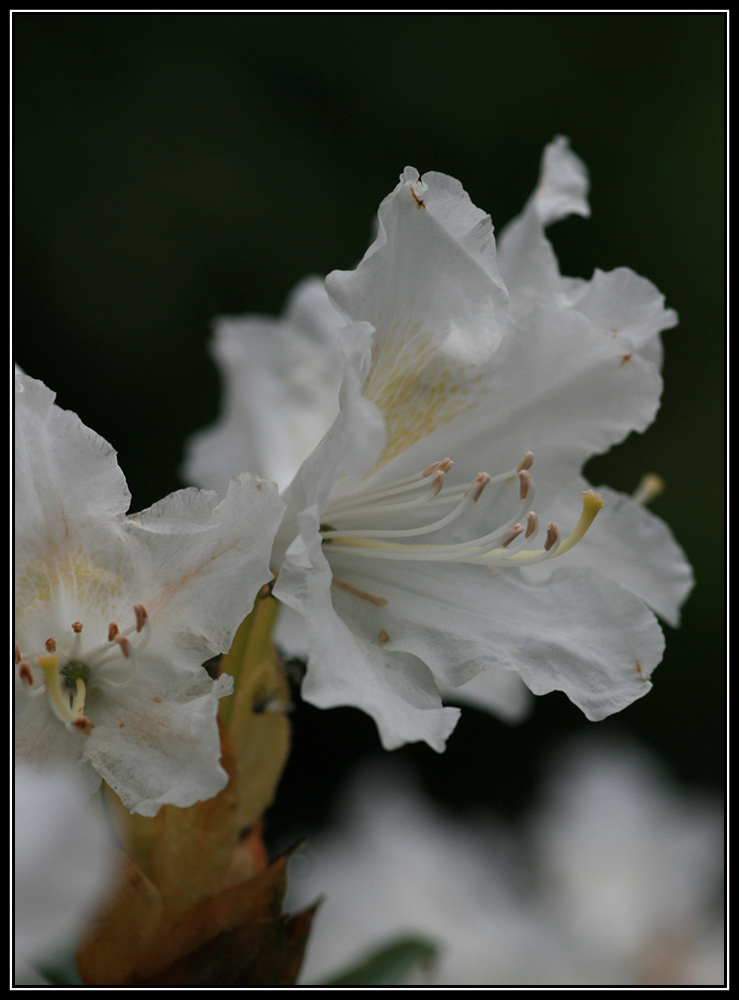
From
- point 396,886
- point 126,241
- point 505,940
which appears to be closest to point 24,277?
point 126,241

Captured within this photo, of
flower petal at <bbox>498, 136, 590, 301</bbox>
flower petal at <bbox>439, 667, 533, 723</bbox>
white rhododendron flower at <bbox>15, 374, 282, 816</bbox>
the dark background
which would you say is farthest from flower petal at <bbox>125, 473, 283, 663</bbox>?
the dark background

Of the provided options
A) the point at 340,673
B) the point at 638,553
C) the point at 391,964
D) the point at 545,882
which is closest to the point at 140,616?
the point at 340,673

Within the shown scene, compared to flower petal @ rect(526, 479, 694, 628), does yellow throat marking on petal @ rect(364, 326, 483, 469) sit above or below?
above

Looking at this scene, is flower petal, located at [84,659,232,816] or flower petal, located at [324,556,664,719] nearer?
flower petal, located at [84,659,232,816]

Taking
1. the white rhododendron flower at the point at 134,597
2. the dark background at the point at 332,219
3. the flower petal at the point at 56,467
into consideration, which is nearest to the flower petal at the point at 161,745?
the white rhododendron flower at the point at 134,597

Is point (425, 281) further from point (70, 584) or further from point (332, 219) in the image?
point (332, 219)

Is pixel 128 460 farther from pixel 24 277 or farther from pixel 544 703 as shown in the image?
pixel 544 703

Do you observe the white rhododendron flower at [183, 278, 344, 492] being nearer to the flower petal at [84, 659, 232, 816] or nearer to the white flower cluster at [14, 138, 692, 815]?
the white flower cluster at [14, 138, 692, 815]

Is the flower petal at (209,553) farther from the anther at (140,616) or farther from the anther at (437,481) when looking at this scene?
the anther at (437,481)

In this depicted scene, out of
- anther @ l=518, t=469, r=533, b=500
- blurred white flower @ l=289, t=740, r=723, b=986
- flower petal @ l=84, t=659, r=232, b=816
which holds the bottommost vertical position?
blurred white flower @ l=289, t=740, r=723, b=986
